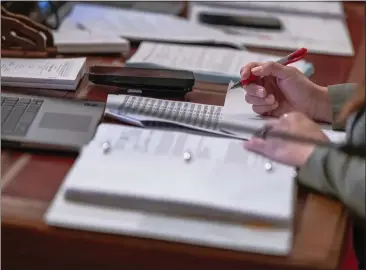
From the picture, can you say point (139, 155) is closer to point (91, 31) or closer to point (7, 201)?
point (7, 201)

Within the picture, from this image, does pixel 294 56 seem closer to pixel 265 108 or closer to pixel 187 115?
pixel 265 108

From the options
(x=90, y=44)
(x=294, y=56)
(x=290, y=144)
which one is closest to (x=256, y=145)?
(x=290, y=144)

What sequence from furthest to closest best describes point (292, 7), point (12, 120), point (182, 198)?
point (292, 7) < point (12, 120) < point (182, 198)

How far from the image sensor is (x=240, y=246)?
665 millimetres

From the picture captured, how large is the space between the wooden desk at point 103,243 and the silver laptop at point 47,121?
0.04 metres

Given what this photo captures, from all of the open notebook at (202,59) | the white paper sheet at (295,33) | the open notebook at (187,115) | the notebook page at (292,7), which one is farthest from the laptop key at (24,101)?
the notebook page at (292,7)

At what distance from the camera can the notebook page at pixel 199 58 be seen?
112 centimetres

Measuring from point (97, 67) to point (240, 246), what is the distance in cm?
50

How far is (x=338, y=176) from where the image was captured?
0.73 m

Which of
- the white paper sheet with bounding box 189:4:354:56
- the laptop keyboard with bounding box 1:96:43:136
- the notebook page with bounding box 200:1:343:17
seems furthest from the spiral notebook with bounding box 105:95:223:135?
the notebook page with bounding box 200:1:343:17

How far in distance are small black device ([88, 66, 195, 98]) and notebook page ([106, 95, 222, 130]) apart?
3 centimetres

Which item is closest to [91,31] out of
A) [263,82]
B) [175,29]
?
[175,29]

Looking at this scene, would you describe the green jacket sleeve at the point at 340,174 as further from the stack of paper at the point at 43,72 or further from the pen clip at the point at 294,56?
the stack of paper at the point at 43,72

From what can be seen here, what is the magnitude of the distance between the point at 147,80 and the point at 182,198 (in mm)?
353
